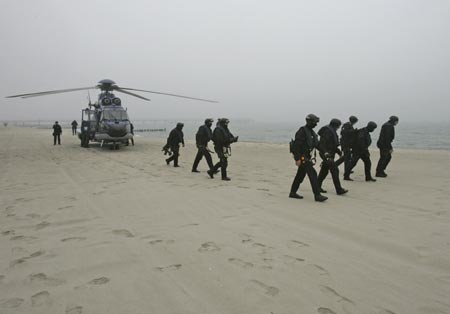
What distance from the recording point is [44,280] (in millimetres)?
3256

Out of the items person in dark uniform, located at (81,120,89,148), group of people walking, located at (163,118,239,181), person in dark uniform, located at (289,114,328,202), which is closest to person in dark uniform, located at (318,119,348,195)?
person in dark uniform, located at (289,114,328,202)

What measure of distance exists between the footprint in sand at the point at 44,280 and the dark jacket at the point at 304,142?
4867mm

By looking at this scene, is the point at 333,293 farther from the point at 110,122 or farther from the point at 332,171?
the point at 110,122

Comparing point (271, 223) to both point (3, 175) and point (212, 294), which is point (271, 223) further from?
point (3, 175)

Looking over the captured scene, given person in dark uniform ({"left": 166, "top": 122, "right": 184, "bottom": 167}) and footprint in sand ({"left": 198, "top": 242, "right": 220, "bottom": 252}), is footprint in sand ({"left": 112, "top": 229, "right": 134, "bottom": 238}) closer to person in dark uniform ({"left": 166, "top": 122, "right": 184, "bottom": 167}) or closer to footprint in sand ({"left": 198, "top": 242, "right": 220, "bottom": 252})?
footprint in sand ({"left": 198, "top": 242, "right": 220, "bottom": 252})

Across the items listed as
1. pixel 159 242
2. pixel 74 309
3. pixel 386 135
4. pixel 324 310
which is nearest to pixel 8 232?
pixel 159 242

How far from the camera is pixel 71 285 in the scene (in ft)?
10.4

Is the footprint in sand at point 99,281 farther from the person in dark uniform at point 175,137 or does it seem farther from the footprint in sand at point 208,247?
the person in dark uniform at point 175,137

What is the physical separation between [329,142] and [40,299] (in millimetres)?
5972

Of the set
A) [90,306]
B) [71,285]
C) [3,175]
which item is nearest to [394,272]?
[90,306]

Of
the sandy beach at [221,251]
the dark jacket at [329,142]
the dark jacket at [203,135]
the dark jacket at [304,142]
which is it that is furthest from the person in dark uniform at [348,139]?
the dark jacket at [203,135]

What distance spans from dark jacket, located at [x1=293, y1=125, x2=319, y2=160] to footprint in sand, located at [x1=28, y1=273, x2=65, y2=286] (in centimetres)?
487

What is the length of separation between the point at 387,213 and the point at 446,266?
7.18 ft

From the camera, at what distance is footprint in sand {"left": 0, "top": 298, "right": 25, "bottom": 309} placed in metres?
2.80
